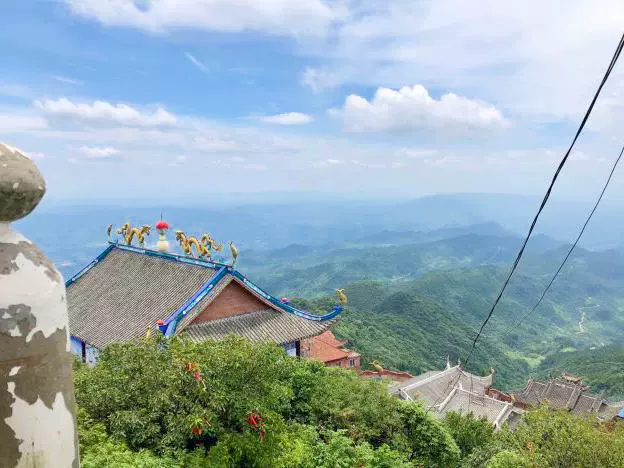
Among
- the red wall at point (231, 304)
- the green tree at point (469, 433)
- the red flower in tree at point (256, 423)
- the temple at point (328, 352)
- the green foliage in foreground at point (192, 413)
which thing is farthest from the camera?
the temple at point (328, 352)

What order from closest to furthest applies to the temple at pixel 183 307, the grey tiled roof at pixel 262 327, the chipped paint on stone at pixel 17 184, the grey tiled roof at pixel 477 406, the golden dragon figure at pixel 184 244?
1. the chipped paint on stone at pixel 17 184
2. the grey tiled roof at pixel 262 327
3. the temple at pixel 183 307
4. the golden dragon figure at pixel 184 244
5. the grey tiled roof at pixel 477 406

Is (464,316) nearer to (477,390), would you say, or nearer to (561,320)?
(561,320)

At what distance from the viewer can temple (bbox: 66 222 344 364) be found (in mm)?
20869

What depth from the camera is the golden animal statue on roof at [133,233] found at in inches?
1017

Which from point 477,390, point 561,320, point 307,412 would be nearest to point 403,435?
point 307,412

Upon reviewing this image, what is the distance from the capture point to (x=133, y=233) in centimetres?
2636

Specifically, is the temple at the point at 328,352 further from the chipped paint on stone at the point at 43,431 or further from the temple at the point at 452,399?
the chipped paint on stone at the point at 43,431

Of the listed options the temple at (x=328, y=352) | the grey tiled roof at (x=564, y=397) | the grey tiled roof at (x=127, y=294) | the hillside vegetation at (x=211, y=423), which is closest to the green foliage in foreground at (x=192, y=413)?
the hillside vegetation at (x=211, y=423)

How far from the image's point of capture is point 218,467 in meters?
10.5

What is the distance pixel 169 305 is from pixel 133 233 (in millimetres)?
6496

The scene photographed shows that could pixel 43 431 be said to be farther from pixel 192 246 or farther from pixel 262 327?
pixel 192 246

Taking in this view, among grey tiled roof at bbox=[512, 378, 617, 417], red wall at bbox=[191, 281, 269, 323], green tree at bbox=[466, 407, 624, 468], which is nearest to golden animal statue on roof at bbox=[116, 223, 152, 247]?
red wall at bbox=[191, 281, 269, 323]

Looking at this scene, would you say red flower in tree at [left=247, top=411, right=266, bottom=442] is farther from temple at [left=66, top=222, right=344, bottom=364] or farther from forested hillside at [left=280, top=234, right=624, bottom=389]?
forested hillside at [left=280, top=234, right=624, bottom=389]

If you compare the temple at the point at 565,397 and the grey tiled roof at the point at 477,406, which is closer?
the grey tiled roof at the point at 477,406
